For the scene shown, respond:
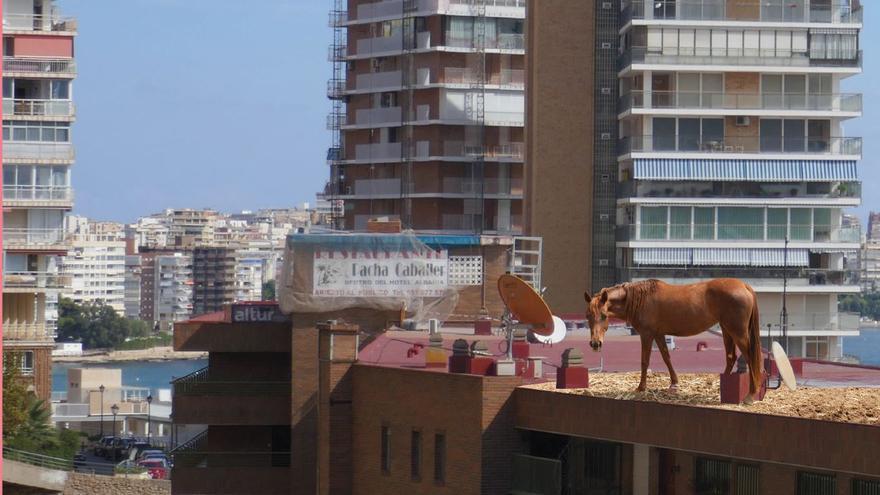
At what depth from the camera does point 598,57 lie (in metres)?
87.3

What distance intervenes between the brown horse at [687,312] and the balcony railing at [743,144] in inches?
2178

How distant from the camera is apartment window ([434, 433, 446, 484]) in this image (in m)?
37.6

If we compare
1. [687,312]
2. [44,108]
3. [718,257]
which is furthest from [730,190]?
[687,312]

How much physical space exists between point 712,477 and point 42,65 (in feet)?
207

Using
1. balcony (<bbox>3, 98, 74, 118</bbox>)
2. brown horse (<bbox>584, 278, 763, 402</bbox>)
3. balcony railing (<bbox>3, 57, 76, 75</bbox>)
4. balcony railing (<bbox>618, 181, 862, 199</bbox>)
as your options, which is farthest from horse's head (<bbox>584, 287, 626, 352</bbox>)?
balcony railing (<bbox>3, 57, 76, 75</bbox>)

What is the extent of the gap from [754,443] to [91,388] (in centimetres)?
13264

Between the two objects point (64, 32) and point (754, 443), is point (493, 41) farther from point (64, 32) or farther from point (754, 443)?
point (754, 443)

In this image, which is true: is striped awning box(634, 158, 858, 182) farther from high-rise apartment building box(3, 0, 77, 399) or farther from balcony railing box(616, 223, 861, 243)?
high-rise apartment building box(3, 0, 77, 399)

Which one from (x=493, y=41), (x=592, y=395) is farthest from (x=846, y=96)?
(x=592, y=395)

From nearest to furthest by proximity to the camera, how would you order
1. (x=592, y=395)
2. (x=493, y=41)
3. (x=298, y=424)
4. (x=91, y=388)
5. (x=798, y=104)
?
(x=592, y=395) < (x=298, y=424) < (x=798, y=104) < (x=493, y=41) < (x=91, y=388)

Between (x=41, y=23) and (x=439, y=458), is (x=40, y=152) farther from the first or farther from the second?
(x=439, y=458)

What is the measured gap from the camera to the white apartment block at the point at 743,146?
3346 inches

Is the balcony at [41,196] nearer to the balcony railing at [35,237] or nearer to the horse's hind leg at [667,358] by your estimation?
the balcony railing at [35,237]

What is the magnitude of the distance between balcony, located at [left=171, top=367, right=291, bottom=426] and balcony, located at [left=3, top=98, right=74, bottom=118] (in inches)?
1368
